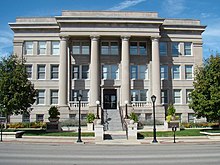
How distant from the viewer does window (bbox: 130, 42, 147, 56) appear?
Result: 140ft

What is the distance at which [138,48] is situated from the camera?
4284 centimetres

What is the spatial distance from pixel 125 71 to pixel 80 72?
709cm

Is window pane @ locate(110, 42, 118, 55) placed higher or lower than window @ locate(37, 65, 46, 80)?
higher

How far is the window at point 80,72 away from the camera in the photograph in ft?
137

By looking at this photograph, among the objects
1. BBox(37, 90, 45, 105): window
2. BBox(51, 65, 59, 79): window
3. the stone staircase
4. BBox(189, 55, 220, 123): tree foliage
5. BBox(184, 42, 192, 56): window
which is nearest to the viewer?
BBox(189, 55, 220, 123): tree foliage

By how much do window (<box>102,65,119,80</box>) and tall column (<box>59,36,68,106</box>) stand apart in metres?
6.15

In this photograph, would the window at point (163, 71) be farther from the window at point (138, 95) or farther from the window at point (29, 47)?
the window at point (29, 47)

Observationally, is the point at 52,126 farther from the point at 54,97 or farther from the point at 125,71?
the point at 125,71

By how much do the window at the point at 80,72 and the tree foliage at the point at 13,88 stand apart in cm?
1328

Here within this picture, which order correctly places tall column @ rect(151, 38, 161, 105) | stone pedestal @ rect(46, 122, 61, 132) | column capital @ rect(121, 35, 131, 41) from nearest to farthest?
stone pedestal @ rect(46, 122, 61, 132)
tall column @ rect(151, 38, 161, 105)
column capital @ rect(121, 35, 131, 41)

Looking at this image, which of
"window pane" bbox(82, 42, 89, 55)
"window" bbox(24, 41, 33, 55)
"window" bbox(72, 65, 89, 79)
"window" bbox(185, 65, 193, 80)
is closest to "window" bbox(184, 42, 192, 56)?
"window" bbox(185, 65, 193, 80)

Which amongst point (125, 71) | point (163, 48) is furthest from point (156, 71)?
point (163, 48)

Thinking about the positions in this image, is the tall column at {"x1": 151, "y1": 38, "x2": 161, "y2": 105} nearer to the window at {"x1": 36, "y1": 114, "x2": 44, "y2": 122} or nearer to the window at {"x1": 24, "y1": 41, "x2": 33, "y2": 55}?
the window at {"x1": 36, "y1": 114, "x2": 44, "y2": 122}

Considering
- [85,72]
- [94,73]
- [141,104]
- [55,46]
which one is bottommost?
[141,104]
